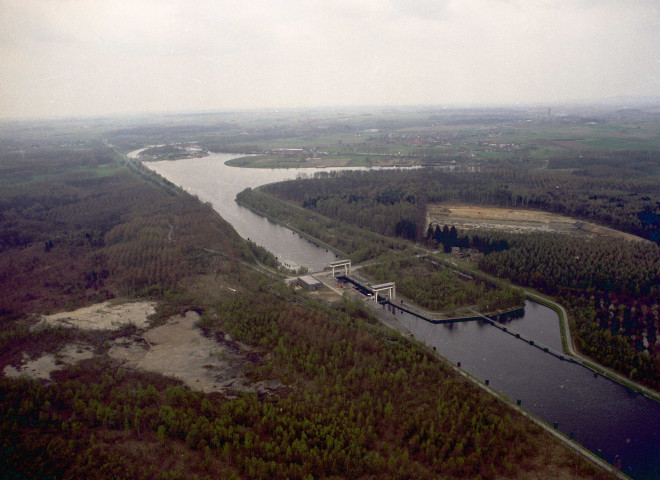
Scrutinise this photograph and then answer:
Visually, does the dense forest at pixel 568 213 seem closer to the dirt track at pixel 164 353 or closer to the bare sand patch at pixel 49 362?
the dirt track at pixel 164 353

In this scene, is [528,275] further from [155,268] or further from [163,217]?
[163,217]

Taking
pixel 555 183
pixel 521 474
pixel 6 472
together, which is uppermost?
pixel 555 183

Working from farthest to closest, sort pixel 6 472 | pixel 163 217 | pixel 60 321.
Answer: pixel 163 217, pixel 60 321, pixel 6 472

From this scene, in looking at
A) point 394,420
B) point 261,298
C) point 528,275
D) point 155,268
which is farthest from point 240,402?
point 528,275

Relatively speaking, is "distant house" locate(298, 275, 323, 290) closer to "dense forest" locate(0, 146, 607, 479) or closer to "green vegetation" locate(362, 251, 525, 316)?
"dense forest" locate(0, 146, 607, 479)

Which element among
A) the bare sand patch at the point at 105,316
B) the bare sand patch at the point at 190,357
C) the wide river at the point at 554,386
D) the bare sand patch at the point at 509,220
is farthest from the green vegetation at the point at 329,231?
the bare sand patch at the point at 105,316

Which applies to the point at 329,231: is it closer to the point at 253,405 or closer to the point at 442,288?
the point at 442,288
